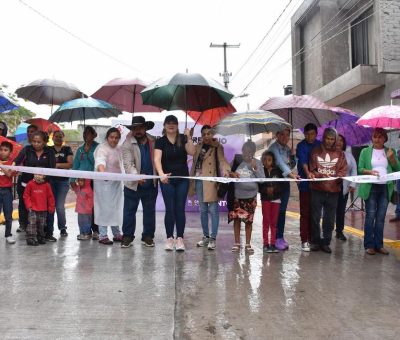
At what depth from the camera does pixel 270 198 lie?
586 centimetres

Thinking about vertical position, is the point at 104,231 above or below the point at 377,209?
below

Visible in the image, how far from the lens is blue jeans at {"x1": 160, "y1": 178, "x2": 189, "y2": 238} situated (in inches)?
231

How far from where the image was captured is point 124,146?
6.21 metres

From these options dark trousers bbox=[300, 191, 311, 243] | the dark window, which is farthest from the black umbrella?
the dark window

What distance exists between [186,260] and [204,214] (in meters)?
0.94

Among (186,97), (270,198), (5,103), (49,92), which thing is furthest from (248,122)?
(49,92)

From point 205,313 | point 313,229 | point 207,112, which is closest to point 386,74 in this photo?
point 207,112

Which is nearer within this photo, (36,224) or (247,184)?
(247,184)

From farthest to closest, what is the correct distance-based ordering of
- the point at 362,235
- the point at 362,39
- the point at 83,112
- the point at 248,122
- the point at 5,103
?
the point at 362,39, the point at 362,235, the point at 83,112, the point at 5,103, the point at 248,122

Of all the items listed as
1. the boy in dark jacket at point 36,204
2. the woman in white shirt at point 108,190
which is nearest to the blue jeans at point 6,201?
the boy in dark jacket at point 36,204

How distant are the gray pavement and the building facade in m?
9.03

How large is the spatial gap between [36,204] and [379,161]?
4758mm

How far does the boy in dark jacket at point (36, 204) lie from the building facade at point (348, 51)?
1058 cm

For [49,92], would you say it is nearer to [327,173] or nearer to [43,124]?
[43,124]
